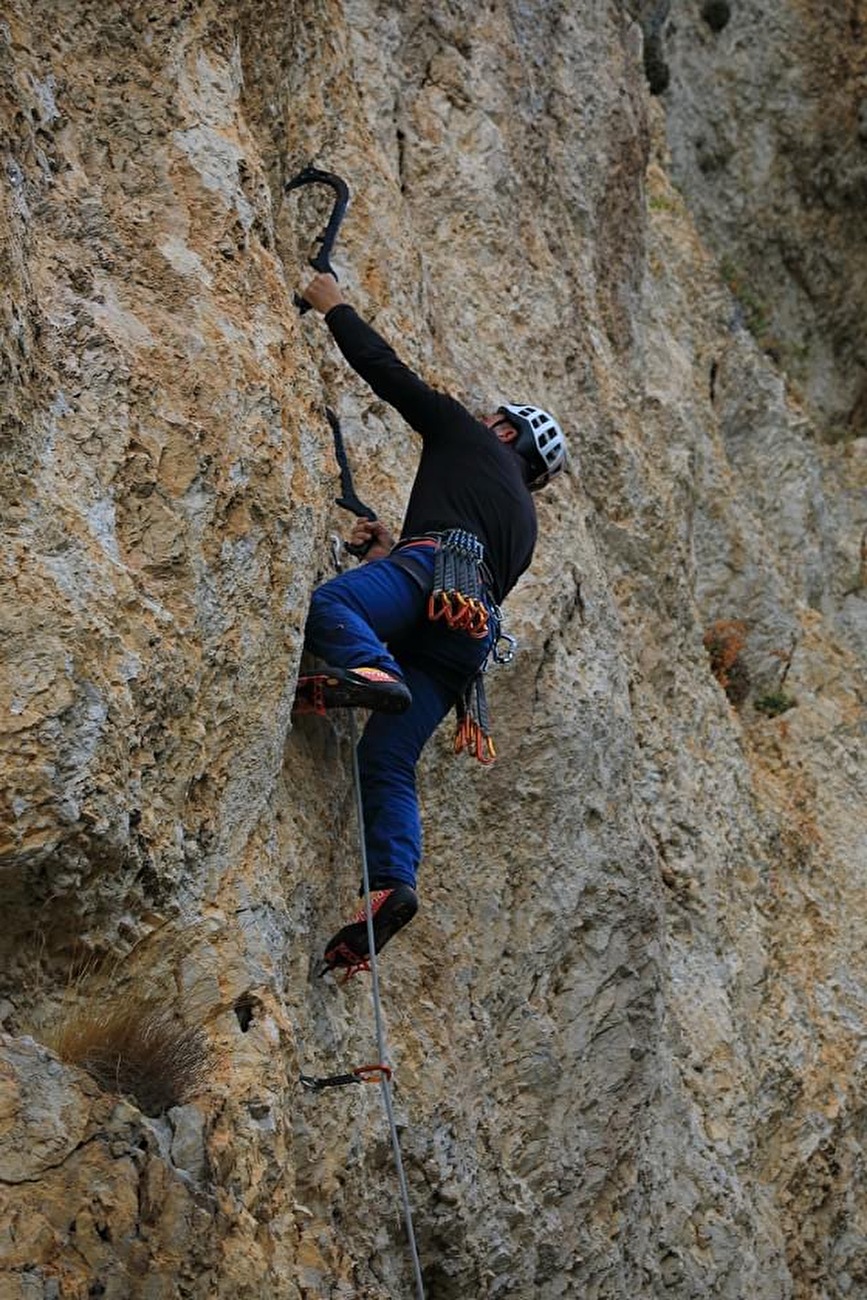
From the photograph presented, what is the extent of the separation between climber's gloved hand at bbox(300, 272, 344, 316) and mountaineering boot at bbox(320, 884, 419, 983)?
7.28 feet

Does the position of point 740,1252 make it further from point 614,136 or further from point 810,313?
point 810,313

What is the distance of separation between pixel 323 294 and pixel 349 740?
171 cm

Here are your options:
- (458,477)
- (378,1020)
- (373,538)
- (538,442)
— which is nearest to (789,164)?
(538,442)

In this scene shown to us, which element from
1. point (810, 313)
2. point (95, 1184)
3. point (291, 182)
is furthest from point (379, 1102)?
point (810, 313)

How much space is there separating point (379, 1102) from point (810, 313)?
46.0 feet

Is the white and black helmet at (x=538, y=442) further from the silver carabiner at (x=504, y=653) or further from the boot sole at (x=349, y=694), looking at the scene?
the boot sole at (x=349, y=694)

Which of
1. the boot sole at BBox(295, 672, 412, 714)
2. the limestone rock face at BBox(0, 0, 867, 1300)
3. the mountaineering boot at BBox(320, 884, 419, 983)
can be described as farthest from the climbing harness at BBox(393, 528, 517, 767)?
the mountaineering boot at BBox(320, 884, 419, 983)

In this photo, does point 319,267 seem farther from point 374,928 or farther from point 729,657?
point 729,657

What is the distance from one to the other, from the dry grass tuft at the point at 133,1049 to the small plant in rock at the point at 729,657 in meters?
8.00

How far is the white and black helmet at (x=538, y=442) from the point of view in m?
7.11

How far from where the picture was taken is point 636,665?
33.5 ft

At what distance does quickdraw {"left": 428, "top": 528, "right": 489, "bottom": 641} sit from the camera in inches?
249

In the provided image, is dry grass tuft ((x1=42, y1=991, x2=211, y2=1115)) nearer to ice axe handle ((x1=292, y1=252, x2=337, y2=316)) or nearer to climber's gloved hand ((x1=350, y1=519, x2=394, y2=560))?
climber's gloved hand ((x1=350, y1=519, x2=394, y2=560))

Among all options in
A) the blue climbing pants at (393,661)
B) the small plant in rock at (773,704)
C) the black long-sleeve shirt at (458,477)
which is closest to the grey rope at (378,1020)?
the blue climbing pants at (393,661)
